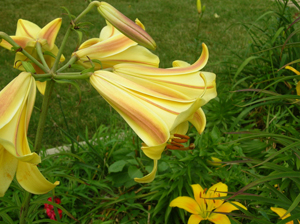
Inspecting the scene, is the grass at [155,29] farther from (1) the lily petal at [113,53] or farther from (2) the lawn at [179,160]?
(1) the lily petal at [113,53]

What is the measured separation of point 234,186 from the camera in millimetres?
1752

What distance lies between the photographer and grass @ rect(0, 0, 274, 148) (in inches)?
126

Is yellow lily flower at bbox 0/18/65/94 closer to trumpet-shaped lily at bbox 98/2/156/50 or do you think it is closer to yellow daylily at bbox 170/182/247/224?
trumpet-shaped lily at bbox 98/2/156/50

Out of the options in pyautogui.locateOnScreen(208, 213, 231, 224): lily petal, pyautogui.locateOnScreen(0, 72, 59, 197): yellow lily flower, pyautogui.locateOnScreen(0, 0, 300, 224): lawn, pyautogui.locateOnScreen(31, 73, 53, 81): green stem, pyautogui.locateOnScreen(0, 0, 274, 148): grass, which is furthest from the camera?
pyautogui.locateOnScreen(0, 0, 274, 148): grass

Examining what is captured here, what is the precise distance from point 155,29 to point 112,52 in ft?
13.6

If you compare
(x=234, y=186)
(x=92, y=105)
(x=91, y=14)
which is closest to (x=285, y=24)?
(x=234, y=186)

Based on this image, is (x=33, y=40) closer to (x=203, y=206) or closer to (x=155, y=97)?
(x=155, y=97)

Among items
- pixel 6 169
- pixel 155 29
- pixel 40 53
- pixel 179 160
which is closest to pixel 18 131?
pixel 6 169

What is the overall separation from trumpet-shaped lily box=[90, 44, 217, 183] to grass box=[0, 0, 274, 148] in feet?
6.61

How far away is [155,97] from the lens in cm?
91

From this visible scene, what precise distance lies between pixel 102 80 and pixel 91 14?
486cm

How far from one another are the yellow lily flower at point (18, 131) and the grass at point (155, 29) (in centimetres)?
202

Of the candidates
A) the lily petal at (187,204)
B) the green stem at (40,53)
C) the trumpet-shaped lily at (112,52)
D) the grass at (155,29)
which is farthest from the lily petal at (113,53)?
the grass at (155,29)

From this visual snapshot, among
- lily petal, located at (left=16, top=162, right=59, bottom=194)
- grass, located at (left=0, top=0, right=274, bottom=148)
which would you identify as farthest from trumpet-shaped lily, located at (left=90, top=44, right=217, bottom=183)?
grass, located at (left=0, top=0, right=274, bottom=148)
